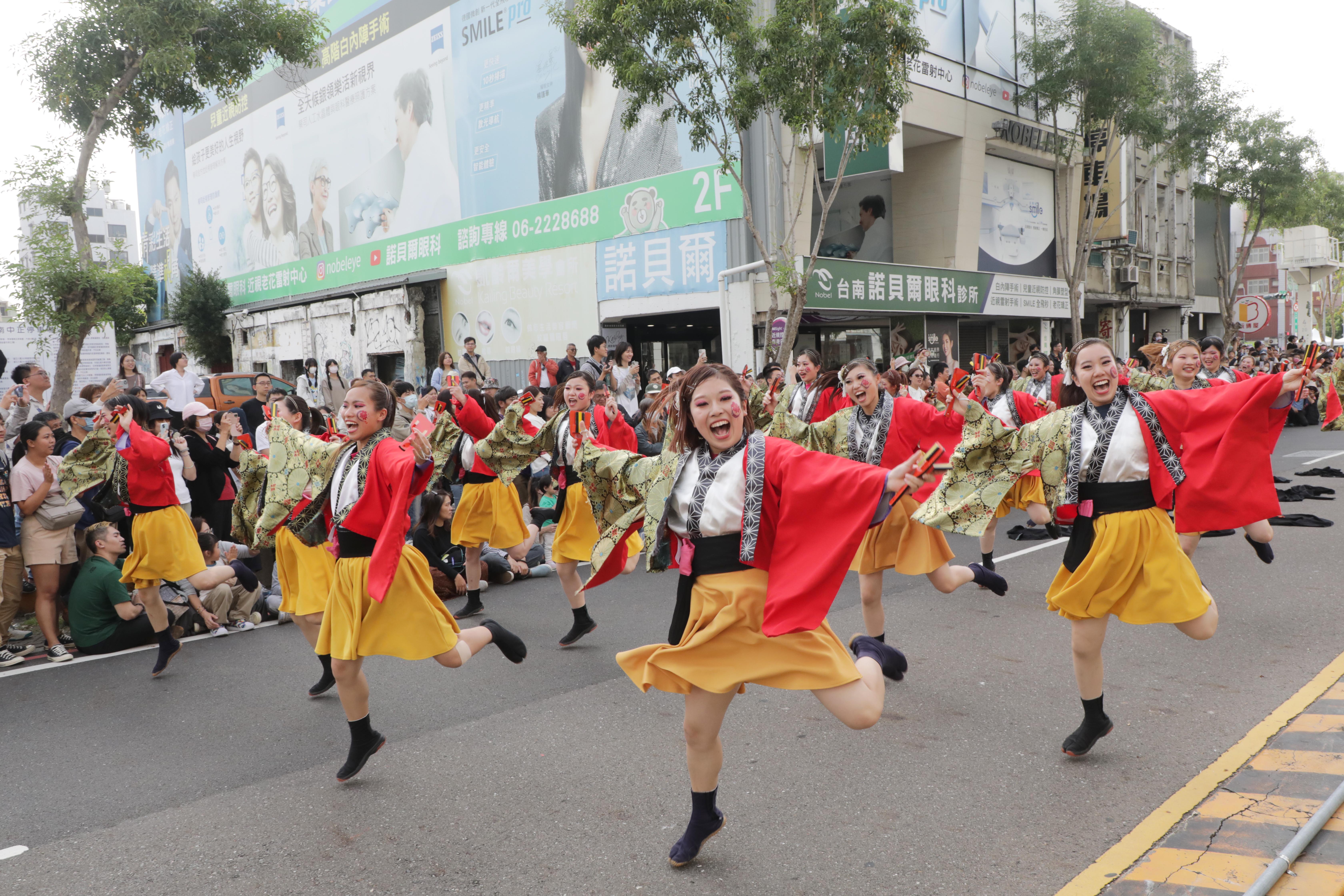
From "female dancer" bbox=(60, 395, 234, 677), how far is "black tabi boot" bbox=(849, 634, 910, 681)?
→ 4.66 m

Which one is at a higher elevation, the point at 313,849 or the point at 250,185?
the point at 250,185

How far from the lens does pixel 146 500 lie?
6008 mm

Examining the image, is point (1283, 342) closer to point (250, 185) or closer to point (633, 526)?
point (250, 185)

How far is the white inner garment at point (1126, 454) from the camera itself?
3.99 meters

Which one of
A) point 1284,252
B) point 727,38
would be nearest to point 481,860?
point 727,38

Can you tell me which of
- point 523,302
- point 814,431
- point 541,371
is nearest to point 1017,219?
point 523,302

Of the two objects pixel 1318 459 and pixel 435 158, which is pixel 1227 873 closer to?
pixel 1318 459

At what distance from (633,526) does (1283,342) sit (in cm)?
5253

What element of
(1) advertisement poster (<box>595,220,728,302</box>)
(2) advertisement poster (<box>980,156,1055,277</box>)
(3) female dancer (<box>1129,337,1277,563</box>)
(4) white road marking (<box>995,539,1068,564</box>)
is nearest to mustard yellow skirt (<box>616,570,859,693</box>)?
(3) female dancer (<box>1129,337,1277,563</box>)

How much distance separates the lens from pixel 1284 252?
49.6 metres

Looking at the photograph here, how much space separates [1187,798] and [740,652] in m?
1.88

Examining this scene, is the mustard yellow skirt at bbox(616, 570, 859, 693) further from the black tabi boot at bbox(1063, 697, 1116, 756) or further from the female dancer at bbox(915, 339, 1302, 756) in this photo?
the black tabi boot at bbox(1063, 697, 1116, 756)

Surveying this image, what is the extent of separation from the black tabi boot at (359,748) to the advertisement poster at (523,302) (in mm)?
16027

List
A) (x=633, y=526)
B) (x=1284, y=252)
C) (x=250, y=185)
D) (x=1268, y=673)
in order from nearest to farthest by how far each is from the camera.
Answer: (x=633, y=526) → (x=1268, y=673) → (x=250, y=185) → (x=1284, y=252)
